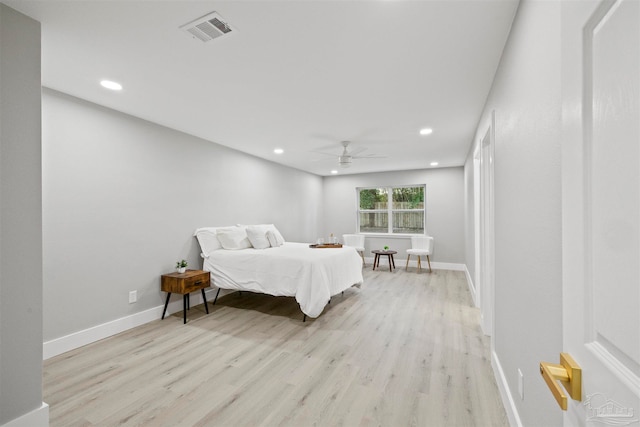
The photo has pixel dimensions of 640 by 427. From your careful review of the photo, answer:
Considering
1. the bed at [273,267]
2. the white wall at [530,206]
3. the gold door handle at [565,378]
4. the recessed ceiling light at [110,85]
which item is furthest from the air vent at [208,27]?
the bed at [273,267]

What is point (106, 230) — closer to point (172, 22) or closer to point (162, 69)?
point (162, 69)

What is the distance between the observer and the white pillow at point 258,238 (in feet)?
14.9

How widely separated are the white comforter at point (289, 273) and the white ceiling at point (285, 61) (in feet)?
5.60

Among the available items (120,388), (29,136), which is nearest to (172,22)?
(29,136)

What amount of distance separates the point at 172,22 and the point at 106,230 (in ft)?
7.82

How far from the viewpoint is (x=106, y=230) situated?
10.4 ft

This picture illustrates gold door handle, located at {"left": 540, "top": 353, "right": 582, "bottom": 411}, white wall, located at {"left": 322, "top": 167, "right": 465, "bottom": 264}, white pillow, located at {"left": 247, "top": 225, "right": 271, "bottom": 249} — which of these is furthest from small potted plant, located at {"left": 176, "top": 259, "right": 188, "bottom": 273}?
white wall, located at {"left": 322, "top": 167, "right": 465, "bottom": 264}

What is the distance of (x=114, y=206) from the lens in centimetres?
324

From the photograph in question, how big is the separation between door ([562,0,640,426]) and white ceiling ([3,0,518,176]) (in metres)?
1.36

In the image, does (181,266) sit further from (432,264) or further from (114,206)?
(432,264)

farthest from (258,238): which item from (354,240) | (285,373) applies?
(354,240)

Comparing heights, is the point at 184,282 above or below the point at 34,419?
above

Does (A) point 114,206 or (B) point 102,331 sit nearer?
(B) point 102,331

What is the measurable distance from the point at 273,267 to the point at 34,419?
2336 mm
